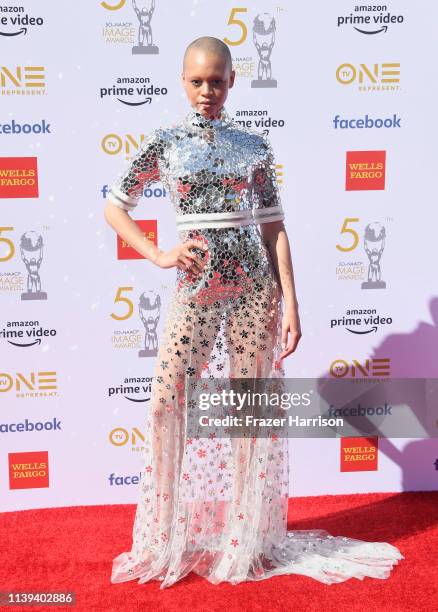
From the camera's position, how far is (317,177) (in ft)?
9.09

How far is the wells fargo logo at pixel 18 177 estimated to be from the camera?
2629 millimetres

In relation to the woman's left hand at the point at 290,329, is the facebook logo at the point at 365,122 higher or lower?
higher

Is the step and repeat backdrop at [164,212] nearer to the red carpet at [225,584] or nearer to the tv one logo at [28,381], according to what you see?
the tv one logo at [28,381]

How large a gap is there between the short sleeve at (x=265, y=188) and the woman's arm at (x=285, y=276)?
41 millimetres

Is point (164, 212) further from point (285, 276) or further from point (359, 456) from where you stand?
point (359, 456)

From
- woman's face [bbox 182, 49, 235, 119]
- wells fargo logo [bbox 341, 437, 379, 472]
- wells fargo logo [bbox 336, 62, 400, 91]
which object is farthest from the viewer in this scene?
wells fargo logo [bbox 341, 437, 379, 472]

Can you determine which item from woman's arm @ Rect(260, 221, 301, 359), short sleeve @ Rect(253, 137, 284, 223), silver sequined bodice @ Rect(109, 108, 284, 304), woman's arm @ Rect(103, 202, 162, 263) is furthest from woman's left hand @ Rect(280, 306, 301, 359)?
woman's arm @ Rect(103, 202, 162, 263)

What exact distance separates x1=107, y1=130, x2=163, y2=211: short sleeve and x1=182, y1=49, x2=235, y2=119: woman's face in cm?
17

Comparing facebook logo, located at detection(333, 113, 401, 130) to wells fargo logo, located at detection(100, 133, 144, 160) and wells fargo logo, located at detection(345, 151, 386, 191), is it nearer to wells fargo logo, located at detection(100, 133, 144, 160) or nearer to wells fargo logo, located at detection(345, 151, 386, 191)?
wells fargo logo, located at detection(345, 151, 386, 191)

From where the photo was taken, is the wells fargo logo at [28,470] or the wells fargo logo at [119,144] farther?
the wells fargo logo at [28,470]

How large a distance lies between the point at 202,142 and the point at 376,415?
1.55m

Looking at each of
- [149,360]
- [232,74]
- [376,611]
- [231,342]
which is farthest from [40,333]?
[376,611]

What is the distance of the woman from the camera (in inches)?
81.5

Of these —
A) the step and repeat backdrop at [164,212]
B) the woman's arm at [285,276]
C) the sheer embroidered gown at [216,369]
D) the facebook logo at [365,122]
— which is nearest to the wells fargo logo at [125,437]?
the step and repeat backdrop at [164,212]
